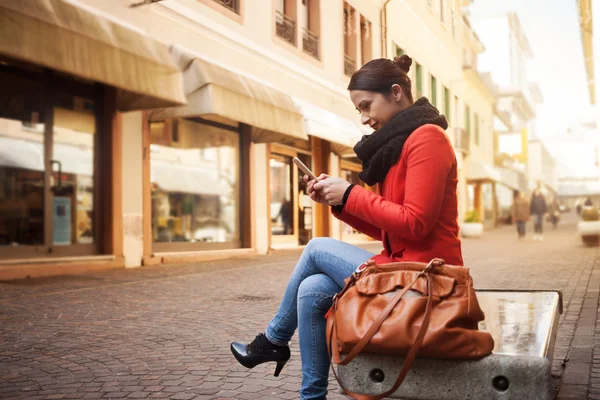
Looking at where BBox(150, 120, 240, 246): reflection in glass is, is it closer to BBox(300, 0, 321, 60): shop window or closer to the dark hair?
BBox(300, 0, 321, 60): shop window

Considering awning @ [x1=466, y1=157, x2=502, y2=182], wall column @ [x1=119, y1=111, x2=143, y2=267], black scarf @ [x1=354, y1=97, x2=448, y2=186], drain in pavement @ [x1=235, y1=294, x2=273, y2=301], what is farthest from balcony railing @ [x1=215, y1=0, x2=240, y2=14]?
awning @ [x1=466, y1=157, x2=502, y2=182]

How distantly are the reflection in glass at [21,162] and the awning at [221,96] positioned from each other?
2.41m

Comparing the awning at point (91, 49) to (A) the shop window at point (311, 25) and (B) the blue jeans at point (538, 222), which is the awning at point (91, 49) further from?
(B) the blue jeans at point (538, 222)

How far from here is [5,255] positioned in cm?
905

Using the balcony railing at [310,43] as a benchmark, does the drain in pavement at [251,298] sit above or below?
below

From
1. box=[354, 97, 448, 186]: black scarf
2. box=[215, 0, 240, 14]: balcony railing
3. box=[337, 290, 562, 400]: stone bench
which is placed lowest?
box=[337, 290, 562, 400]: stone bench

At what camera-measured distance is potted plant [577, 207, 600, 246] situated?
16.8 metres

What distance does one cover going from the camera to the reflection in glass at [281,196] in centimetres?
1619

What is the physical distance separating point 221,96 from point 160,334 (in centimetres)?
687

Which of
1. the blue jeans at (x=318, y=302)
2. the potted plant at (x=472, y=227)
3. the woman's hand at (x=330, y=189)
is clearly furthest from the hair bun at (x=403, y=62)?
the potted plant at (x=472, y=227)

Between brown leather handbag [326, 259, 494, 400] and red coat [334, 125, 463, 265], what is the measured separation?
0.21 meters

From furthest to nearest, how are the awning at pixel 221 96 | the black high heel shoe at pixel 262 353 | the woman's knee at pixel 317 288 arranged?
the awning at pixel 221 96
the black high heel shoe at pixel 262 353
the woman's knee at pixel 317 288

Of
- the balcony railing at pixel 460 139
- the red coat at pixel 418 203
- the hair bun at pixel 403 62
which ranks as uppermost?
the balcony railing at pixel 460 139

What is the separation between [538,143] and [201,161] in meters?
63.0
